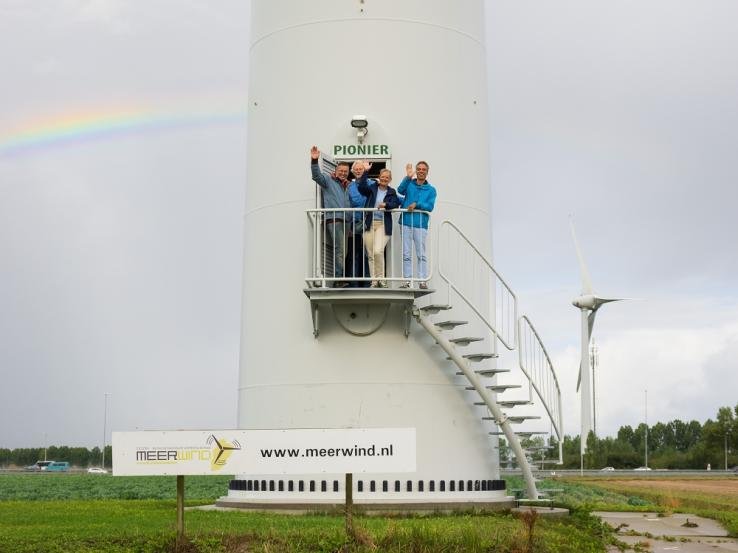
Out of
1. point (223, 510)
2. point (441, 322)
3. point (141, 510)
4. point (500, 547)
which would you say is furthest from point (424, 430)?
point (500, 547)

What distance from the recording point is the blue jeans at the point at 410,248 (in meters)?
19.4

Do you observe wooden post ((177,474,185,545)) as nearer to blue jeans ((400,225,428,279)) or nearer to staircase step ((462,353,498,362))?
blue jeans ((400,225,428,279))

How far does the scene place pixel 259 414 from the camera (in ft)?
68.2

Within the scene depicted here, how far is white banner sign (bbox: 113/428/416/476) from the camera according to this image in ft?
46.2

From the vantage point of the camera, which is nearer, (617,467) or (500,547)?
(500,547)

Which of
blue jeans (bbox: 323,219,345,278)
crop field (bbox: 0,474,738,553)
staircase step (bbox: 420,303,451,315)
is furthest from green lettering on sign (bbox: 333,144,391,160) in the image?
crop field (bbox: 0,474,738,553)

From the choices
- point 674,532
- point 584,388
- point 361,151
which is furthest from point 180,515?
point 584,388

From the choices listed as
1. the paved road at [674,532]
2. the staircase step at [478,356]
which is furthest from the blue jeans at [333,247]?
the paved road at [674,532]

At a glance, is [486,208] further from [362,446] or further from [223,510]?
[362,446]

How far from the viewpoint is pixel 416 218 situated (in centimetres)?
1944

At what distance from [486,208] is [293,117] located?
3990 mm

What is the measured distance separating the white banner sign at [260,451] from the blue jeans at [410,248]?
5595mm

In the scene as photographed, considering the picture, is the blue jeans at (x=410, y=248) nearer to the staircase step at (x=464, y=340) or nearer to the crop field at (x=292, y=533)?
the staircase step at (x=464, y=340)

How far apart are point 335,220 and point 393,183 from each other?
4.98 ft
